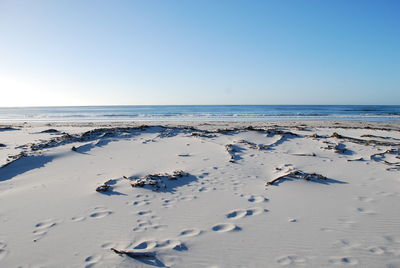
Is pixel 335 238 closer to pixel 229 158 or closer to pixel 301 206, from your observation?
pixel 301 206

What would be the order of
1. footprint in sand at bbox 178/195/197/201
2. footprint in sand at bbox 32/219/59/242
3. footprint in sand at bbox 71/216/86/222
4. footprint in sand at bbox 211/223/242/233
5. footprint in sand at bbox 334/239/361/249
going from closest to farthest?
1. footprint in sand at bbox 334/239/361/249
2. footprint in sand at bbox 32/219/59/242
3. footprint in sand at bbox 211/223/242/233
4. footprint in sand at bbox 71/216/86/222
5. footprint in sand at bbox 178/195/197/201

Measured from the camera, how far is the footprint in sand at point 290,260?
250cm

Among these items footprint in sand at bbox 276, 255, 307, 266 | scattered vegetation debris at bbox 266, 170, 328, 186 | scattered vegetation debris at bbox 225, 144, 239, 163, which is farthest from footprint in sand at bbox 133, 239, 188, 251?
scattered vegetation debris at bbox 225, 144, 239, 163

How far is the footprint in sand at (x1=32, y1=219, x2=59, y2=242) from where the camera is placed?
303 cm

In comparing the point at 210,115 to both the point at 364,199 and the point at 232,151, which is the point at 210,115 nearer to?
the point at 232,151

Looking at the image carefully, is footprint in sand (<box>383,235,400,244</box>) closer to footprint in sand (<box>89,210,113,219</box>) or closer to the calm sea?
footprint in sand (<box>89,210,113,219</box>)

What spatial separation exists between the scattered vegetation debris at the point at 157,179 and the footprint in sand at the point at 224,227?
1732mm

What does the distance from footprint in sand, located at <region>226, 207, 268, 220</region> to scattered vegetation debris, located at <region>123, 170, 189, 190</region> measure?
1617mm

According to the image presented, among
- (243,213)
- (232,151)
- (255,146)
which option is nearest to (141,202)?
(243,213)

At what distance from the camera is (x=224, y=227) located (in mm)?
3207

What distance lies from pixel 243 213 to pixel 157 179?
2160mm

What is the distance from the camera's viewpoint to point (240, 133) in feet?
32.9

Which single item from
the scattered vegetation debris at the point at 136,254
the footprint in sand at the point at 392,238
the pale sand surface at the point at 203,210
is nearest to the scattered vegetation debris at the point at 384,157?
the pale sand surface at the point at 203,210

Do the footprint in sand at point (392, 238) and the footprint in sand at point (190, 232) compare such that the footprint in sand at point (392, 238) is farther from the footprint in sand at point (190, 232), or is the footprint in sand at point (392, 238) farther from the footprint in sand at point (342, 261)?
the footprint in sand at point (190, 232)
